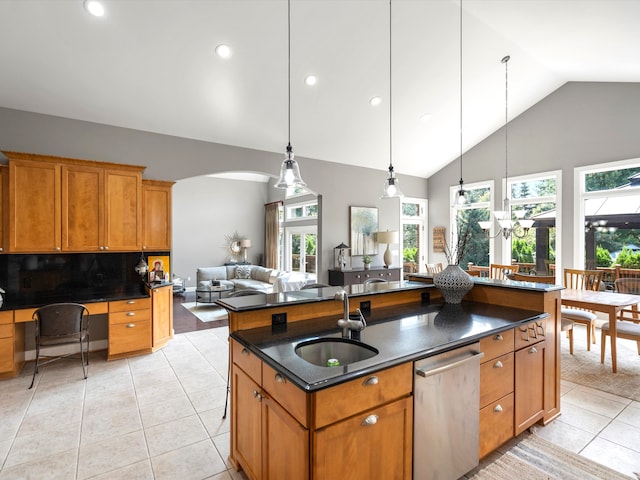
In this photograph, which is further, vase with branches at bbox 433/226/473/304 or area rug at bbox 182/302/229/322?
area rug at bbox 182/302/229/322

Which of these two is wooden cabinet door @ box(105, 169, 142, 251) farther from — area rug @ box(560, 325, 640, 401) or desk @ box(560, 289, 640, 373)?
area rug @ box(560, 325, 640, 401)

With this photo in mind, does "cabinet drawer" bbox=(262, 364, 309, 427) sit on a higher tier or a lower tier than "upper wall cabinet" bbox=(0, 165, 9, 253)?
lower

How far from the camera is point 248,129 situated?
4.84m

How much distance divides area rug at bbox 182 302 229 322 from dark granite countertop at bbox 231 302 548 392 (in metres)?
4.05

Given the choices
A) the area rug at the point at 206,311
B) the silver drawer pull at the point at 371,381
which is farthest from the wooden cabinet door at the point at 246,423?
the area rug at the point at 206,311

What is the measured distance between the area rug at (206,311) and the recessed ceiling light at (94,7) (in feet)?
14.4

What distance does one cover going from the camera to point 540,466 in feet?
6.61

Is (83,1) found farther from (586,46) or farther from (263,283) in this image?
(263,283)

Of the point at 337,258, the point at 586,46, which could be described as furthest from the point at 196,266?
the point at 586,46

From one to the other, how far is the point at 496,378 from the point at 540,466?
2.06 feet

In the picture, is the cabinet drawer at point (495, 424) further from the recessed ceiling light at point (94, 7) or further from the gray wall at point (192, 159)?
the recessed ceiling light at point (94, 7)

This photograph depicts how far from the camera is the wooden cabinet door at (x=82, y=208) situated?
3.69m

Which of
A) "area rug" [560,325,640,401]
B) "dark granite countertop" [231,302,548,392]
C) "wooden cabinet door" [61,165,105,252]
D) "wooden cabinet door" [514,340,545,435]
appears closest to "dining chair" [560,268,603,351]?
"area rug" [560,325,640,401]

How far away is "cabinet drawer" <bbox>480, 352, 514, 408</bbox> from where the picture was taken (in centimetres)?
194
